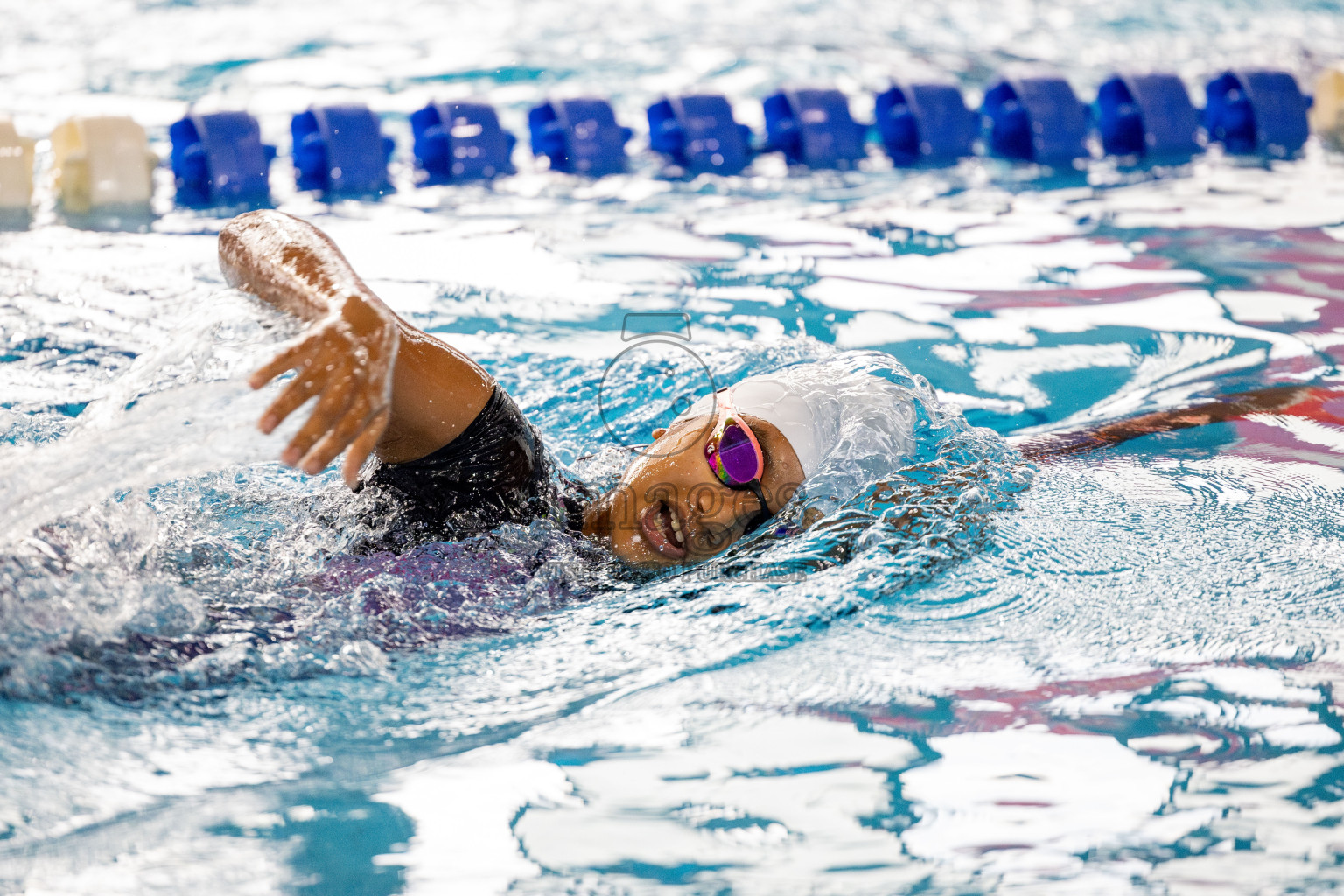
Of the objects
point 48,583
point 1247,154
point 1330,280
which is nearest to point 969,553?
point 48,583

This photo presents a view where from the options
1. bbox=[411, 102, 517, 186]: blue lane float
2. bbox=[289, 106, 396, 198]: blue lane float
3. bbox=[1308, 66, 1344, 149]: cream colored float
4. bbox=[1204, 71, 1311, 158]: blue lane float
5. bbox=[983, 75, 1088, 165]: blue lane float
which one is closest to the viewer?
bbox=[289, 106, 396, 198]: blue lane float

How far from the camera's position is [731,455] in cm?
233

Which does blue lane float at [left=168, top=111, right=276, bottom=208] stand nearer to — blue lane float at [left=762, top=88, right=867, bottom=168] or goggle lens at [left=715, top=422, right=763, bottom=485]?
blue lane float at [left=762, top=88, right=867, bottom=168]

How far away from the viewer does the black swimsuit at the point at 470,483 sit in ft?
7.63

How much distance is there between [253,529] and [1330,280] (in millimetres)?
3883

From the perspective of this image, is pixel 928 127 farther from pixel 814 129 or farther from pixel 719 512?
pixel 719 512

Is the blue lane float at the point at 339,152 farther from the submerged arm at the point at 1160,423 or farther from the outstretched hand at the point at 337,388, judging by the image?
the outstretched hand at the point at 337,388

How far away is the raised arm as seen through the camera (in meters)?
1.73

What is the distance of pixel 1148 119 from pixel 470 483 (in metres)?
5.35

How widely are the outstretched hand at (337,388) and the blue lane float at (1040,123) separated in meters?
5.15

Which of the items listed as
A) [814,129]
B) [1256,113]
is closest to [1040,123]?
[814,129]

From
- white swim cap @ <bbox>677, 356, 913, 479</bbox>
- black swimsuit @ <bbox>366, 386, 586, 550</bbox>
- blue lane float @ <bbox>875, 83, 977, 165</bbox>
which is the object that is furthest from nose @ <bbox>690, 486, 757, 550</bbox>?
blue lane float @ <bbox>875, 83, 977, 165</bbox>

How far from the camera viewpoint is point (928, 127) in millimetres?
6270

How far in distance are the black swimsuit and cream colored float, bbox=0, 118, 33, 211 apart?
3.48m
